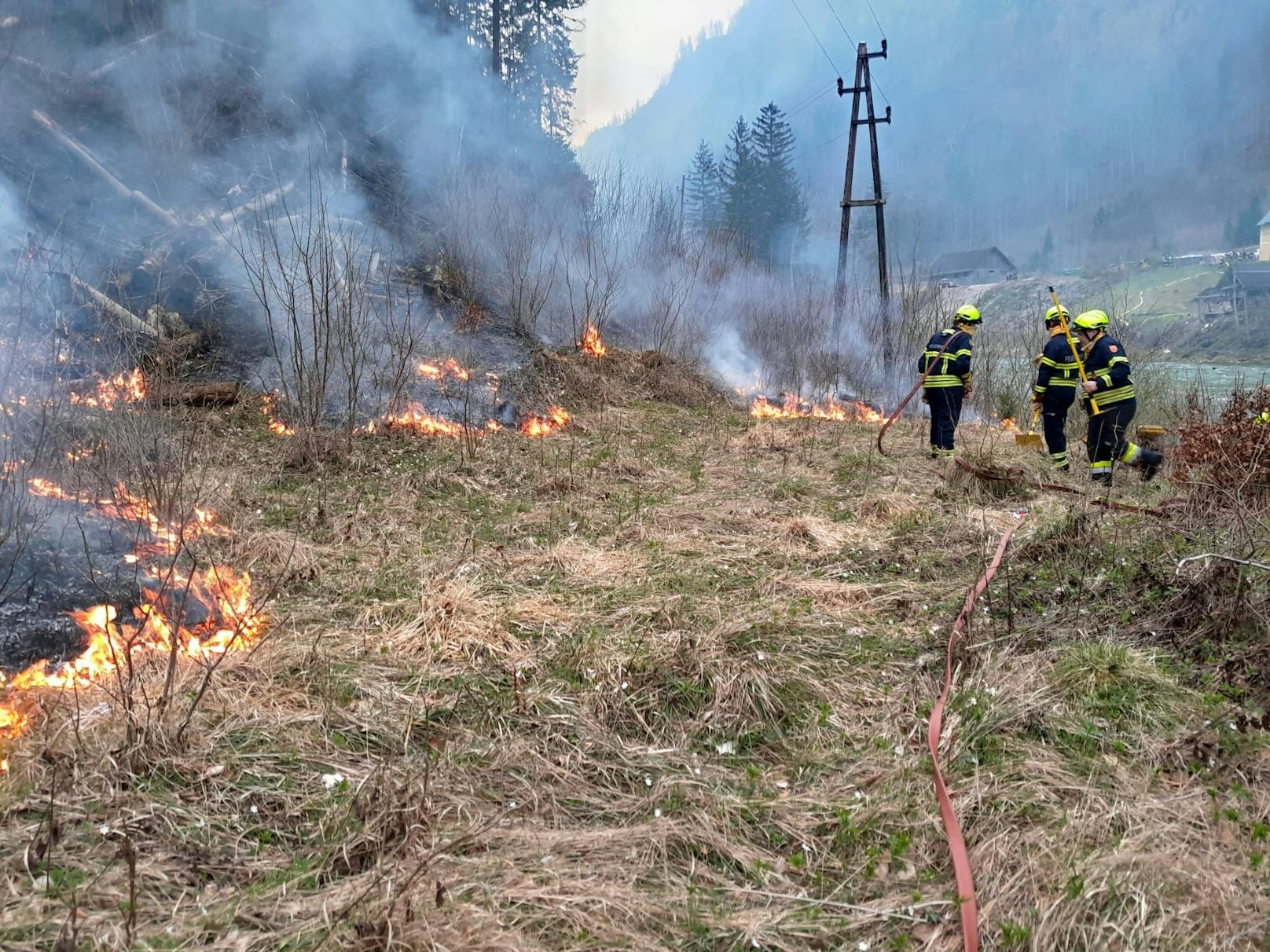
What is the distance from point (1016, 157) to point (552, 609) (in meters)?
120

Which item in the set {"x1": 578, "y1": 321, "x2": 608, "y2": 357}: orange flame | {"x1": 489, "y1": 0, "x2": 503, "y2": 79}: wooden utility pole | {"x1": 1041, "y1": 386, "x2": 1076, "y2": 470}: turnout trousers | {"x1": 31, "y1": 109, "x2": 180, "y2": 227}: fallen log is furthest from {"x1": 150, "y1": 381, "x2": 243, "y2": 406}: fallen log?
{"x1": 489, "y1": 0, "x2": 503, "y2": 79}: wooden utility pole

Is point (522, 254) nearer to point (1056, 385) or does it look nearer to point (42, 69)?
point (42, 69)

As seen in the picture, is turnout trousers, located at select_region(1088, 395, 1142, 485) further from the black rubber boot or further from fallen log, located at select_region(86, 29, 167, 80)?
fallen log, located at select_region(86, 29, 167, 80)

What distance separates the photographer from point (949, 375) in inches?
354

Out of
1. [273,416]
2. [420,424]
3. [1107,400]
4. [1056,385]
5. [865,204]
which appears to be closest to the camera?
[1107,400]

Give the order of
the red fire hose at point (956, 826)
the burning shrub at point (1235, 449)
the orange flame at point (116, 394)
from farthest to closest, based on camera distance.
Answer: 1. the orange flame at point (116, 394)
2. the burning shrub at point (1235, 449)
3. the red fire hose at point (956, 826)

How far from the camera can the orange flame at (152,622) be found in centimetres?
301

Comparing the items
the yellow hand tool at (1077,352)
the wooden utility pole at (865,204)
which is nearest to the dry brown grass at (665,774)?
the yellow hand tool at (1077,352)

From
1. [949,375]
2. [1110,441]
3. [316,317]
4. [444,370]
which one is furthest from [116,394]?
[1110,441]

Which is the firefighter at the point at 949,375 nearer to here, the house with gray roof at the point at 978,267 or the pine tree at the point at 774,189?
the pine tree at the point at 774,189

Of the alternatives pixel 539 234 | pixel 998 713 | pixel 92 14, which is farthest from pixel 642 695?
pixel 92 14

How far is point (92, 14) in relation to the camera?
13594mm

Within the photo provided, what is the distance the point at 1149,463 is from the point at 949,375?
2.32 meters

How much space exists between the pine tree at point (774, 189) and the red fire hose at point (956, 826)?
112ft
